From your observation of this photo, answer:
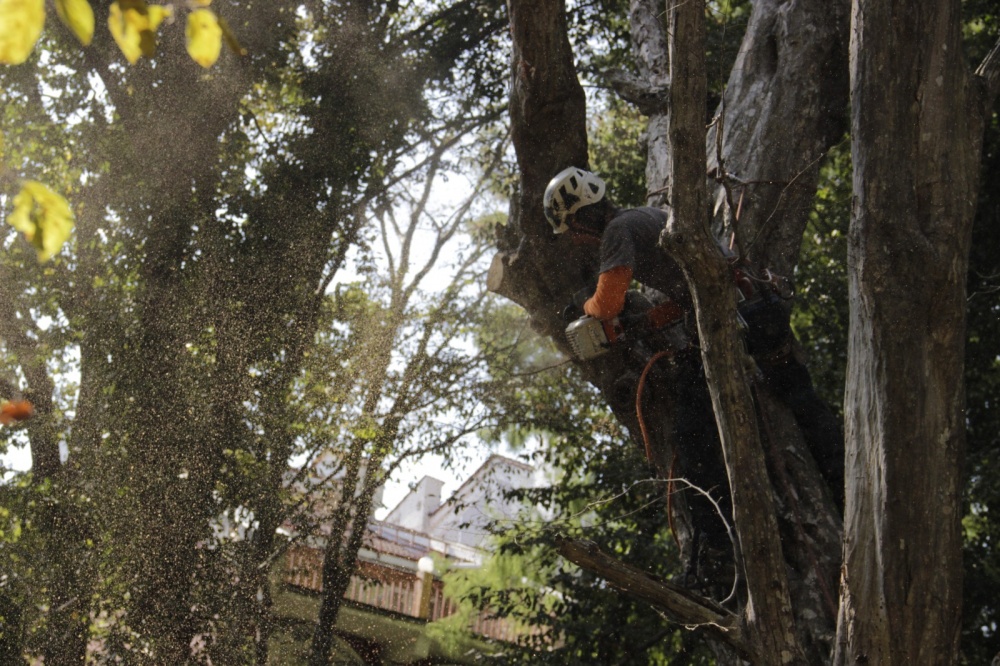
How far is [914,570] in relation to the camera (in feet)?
8.54

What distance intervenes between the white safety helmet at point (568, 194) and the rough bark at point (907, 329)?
161cm

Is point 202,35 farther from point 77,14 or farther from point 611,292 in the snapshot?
point 611,292

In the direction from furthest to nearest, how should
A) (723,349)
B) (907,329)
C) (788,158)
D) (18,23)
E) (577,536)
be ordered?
1. (577,536)
2. (788,158)
3. (723,349)
4. (907,329)
5. (18,23)

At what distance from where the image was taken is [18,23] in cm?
123

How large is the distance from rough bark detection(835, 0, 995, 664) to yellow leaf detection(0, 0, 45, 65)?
237cm

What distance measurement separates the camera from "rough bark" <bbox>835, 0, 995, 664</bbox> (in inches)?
103

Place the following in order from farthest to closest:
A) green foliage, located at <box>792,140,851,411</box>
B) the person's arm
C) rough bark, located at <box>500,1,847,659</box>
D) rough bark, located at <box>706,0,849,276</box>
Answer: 1. green foliage, located at <box>792,140,851,411</box>
2. rough bark, located at <box>706,0,849,276</box>
3. the person's arm
4. rough bark, located at <box>500,1,847,659</box>

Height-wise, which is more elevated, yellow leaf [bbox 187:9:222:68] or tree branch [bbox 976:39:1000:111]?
tree branch [bbox 976:39:1000:111]

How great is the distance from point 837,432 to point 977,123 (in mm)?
1645

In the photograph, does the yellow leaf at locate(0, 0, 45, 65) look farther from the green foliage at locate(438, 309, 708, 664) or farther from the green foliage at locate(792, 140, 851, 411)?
the green foliage at locate(792, 140, 851, 411)

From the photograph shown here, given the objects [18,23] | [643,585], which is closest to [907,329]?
[643,585]

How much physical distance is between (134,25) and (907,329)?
2.27m

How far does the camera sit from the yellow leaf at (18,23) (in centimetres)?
122

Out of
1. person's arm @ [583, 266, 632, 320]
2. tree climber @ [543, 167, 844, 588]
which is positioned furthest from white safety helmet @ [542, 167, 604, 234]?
person's arm @ [583, 266, 632, 320]
